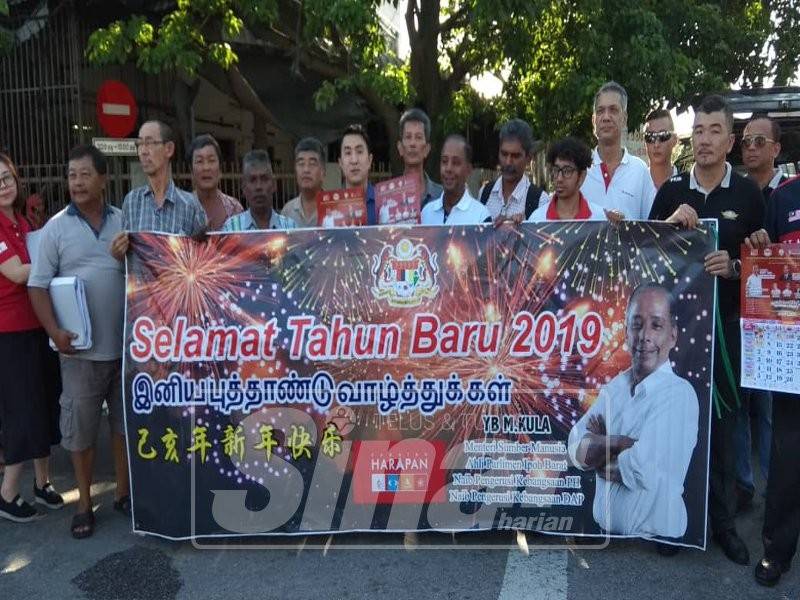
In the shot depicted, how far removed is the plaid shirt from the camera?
4.19 metres

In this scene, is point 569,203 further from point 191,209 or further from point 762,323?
point 191,209

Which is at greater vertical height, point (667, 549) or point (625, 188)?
point (625, 188)

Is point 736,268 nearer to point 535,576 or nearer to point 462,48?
point 535,576

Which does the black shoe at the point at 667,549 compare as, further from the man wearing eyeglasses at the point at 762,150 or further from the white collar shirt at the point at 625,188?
the man wearing eyeglasses at the point at 762,150

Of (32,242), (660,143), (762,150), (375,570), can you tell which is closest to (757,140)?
(762,150)

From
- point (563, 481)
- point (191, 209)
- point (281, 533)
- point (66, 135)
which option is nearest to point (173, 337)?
point (191, 209)

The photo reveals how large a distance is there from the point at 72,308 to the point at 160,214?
2.36 ft

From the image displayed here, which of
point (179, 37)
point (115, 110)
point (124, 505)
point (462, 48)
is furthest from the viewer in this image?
point (462, 48)

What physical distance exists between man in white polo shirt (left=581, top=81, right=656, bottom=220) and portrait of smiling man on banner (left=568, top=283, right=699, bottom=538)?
0.96m

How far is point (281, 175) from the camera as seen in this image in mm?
8820

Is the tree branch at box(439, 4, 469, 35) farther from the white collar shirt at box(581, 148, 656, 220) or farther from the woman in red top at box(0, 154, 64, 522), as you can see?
the woman in red top at box(0, 154, 64, 522)

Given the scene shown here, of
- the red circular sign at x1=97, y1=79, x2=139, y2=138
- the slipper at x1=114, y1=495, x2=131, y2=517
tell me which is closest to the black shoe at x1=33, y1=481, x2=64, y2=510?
the slipper at x1=114, y1=495, x2=131, y2=517

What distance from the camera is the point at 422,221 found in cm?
447

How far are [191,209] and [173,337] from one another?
86 centimetres
